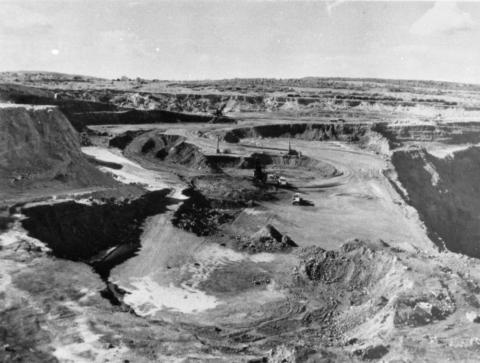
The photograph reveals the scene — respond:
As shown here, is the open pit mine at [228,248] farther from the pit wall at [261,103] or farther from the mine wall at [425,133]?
the pit wall at [261,103]

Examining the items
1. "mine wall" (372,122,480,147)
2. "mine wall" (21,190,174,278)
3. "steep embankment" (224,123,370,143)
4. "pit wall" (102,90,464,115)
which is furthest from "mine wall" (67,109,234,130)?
"mine wall" (21,190,174,278)

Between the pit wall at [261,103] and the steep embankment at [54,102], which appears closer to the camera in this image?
the steep embankment at [54,102]

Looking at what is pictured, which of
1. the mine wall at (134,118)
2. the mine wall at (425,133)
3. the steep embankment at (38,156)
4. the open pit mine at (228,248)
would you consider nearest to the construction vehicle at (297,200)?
the open pit mine at (228,248)

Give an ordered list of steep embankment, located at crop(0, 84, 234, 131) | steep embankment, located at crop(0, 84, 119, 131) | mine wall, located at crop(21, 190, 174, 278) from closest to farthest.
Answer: mine wall, located at crop(21, 190, 174, 278) < steep embankment, located at crop(0, 84, 119, 131) < steep embankment, located at crop(0, 84, 234, 131)

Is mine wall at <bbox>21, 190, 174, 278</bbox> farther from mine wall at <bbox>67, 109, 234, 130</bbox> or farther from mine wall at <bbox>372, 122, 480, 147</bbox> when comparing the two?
mine wall at <bbox>372, 122, 480, 147</bbox>

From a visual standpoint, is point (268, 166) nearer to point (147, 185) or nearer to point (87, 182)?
point (147, 185)

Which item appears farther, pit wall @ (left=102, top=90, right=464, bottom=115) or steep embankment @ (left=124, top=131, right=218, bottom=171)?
pit wall @ (left=102, top=90, right=464, bottom=115)
